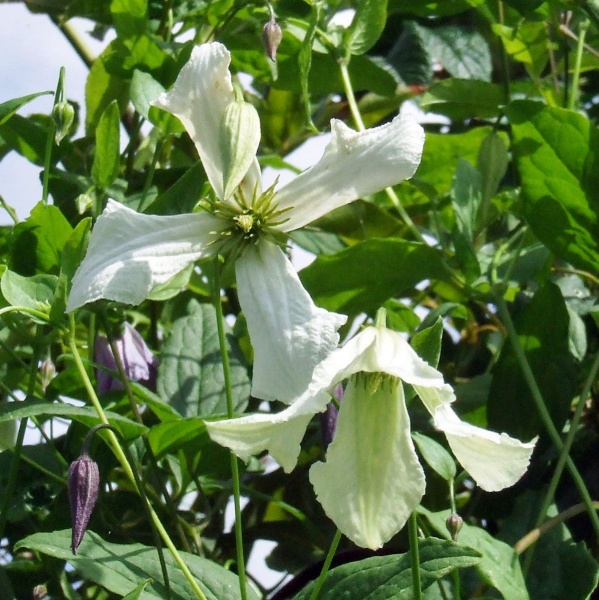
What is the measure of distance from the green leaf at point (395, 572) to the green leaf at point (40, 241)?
0.30 metres

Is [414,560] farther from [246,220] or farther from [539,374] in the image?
[539,374]

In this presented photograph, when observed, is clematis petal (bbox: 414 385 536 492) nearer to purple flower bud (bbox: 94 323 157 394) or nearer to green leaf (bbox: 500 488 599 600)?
green leaf (bbox: 500 488 599 600)

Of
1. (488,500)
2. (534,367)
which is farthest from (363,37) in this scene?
(488,500)

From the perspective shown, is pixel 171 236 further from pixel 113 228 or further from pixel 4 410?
pixel 4 410

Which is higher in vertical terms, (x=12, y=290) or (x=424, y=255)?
(x=12, y=290)

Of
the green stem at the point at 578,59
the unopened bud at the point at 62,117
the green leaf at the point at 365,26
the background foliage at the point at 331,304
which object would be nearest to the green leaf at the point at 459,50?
the background foliage at the point at 331,304

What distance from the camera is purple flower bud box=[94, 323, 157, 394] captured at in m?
0.94

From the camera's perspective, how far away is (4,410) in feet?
2.14

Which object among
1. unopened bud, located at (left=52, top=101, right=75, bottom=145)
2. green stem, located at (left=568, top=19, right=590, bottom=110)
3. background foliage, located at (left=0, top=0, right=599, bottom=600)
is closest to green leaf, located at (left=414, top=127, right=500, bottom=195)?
background foliage, located at (left=0, top=0, right=599, bottom=600)

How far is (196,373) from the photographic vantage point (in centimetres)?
89

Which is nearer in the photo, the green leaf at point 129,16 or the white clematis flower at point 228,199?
the white clematis flower at point 228,199

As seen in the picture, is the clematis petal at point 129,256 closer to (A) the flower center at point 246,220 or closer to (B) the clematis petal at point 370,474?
(A) the flower center at point 246,220

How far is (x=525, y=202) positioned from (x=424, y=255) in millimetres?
95

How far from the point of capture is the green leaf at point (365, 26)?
0.88 meters
